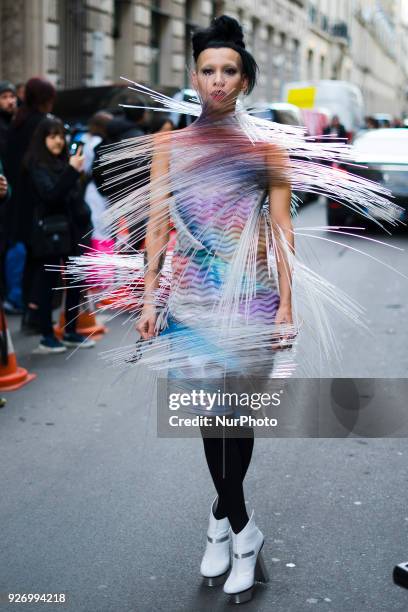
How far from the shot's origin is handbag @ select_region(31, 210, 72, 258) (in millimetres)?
6641

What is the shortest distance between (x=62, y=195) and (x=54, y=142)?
0.38 m

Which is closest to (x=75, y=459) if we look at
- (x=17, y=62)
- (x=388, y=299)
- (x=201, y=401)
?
(x=201, y=401)

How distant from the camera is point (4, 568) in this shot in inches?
134

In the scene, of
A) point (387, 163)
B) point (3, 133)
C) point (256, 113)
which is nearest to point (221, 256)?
point (256, 113)

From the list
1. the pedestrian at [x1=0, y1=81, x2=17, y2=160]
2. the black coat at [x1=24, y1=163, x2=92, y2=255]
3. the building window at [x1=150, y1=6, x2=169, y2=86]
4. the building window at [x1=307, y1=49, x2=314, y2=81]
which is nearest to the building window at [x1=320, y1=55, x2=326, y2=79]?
the building window at [x1=307, y1=49, x2=314, y2=81]

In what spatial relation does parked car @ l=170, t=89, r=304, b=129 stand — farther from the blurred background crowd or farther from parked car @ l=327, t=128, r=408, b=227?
parked car @ l=327, t=128, r=408, b=227

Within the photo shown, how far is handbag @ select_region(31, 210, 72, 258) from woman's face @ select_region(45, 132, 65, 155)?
448mm

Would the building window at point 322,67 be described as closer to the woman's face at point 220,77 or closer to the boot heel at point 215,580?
the woman's face at point 220,77

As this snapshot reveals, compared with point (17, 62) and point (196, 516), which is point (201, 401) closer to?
point (196, 516)

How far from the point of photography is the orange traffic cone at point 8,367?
19.4 feet

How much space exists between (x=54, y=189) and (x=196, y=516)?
323 cm

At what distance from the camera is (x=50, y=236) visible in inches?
262

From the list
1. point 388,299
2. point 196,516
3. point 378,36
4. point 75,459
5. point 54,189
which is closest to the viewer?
point 196,516

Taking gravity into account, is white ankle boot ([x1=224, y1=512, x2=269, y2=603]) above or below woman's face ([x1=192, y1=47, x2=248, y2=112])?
below
